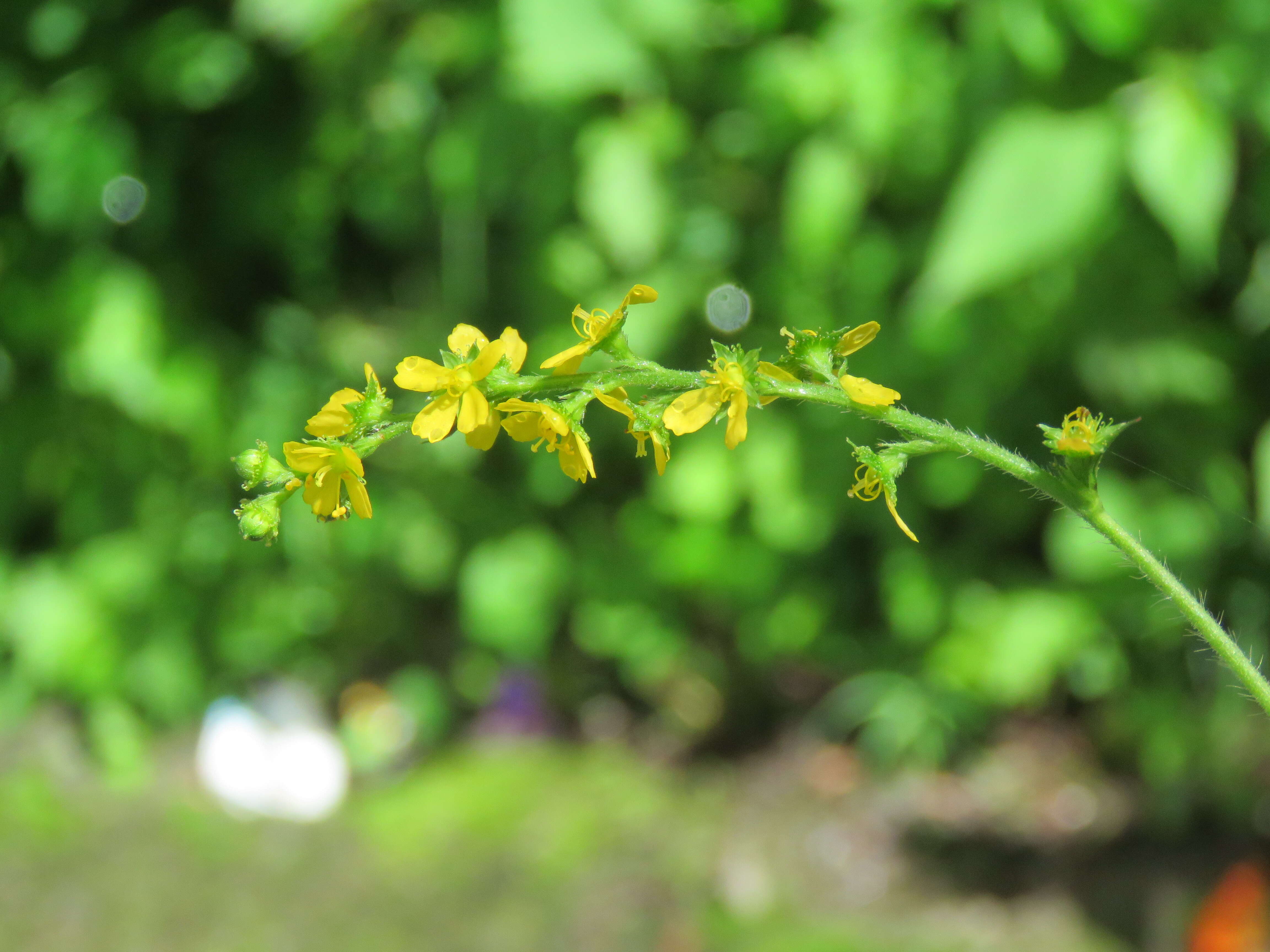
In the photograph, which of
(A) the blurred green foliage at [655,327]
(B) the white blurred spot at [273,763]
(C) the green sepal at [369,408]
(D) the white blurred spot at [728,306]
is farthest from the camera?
(B) the white blurred spot at [273,763]

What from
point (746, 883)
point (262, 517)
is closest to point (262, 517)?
point (262, 517)

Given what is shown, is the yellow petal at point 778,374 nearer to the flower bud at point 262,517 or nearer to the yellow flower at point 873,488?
the yellow flower at point 873,488

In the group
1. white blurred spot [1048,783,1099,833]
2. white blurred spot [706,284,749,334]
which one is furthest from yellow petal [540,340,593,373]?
white blurred spot [1048,783,1099,833]

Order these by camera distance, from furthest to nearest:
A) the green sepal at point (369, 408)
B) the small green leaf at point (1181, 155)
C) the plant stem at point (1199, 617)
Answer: the small green leaf at point (1181, 155) < the green sepal at point (369, 408) < the plant stem at point (1199, 617)

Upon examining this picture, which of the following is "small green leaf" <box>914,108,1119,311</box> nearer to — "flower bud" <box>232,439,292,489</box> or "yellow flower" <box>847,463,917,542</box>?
"yellow flower" <box>847,463,917,542</box>

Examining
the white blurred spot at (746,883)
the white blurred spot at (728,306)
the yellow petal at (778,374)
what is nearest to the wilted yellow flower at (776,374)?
the yellow petal at (778,374)

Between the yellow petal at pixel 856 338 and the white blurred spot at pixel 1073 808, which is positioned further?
the white blurred spot at pixel 1073 808

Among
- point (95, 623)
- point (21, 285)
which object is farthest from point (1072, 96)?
point (95, 623)

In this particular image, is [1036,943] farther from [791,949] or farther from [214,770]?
[214,770]
